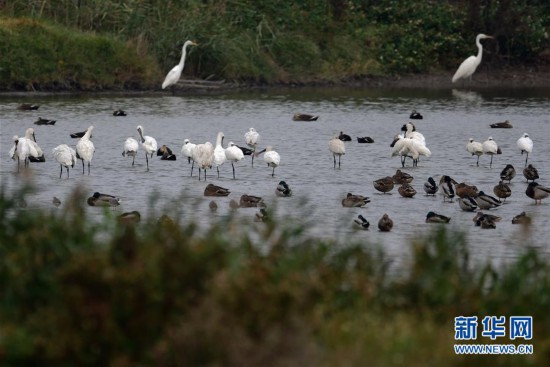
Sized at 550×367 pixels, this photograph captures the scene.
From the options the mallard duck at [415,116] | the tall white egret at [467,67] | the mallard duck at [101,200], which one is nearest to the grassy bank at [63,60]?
the mallard duck at [415,116]

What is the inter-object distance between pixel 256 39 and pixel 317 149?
12756 millimetres

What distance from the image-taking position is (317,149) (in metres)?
24.0

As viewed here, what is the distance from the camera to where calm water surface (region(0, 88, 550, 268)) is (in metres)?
15.8

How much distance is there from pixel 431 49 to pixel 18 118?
15.5 m

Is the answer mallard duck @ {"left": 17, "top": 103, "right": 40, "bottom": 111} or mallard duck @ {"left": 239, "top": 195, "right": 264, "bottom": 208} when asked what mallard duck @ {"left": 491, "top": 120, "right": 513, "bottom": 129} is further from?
mallard duck @ {"left": 239, "top": 195, "right": 264, "bottom": 208}

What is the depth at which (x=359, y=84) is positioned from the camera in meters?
37.5

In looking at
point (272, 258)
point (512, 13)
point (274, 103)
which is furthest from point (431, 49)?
point (272, 258)

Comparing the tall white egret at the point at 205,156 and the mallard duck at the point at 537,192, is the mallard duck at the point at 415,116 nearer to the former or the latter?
the tall white egret at the point at 205,156

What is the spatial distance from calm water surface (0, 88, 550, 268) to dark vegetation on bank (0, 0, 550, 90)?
1233mm

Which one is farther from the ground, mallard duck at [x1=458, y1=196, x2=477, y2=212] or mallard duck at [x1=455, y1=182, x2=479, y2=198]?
mallard duck at [x1=455, y1=182, x2=479, y2=198]

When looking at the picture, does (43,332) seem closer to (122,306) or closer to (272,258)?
(122,306)

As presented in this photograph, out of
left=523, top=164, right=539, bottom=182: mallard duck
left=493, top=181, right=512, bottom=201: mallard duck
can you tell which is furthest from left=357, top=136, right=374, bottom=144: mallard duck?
left=493, top=181, right=512, bottom=201: mallard duck

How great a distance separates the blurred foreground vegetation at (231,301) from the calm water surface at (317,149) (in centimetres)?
102

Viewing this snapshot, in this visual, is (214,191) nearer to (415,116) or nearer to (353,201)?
(353,201)
